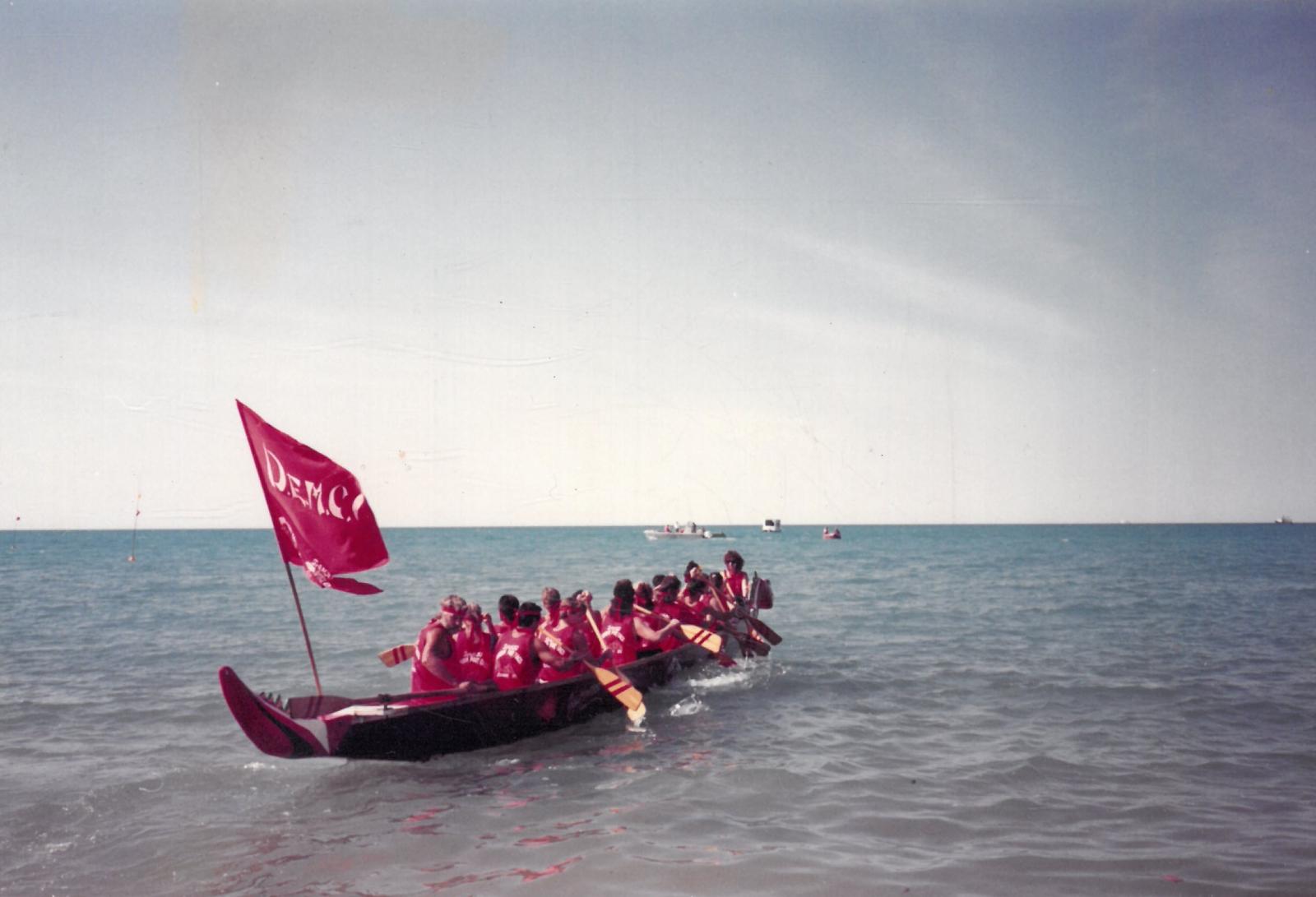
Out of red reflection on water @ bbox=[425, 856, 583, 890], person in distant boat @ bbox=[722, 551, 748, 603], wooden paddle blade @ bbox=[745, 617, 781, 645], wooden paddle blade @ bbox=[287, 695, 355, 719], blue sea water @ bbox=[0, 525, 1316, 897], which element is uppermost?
person in distant boat @ bbox=[722, 551, 748, 603]

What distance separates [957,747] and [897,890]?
4.82m

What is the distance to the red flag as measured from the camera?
9.12 m

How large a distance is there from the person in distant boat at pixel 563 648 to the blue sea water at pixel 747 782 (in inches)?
34.3

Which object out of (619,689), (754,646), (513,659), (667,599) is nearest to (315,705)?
(513,659)

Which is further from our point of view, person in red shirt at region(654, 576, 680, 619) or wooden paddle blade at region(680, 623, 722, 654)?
person in red shirt at region(654, 576, 680, 619)

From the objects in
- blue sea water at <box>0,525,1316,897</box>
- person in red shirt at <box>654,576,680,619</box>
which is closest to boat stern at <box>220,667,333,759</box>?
blue sea water at <box>0,525,1316,897</box>

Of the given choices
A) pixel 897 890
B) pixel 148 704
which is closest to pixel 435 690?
pixel 897 890

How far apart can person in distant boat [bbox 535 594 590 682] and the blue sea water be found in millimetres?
871

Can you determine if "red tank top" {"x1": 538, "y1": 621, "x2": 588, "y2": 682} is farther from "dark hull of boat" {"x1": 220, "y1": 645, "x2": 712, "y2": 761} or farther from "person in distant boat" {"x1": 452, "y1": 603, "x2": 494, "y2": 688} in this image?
"person in distant boat" {"x1": 452, "y1": 603, "x2": 494, "y2": 688}

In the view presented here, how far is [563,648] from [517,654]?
0.71 metres

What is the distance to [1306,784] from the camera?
9.32 metres

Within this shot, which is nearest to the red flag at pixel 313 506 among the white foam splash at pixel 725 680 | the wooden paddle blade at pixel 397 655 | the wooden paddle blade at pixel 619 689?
the wooden paddle blade at pixel 397 655

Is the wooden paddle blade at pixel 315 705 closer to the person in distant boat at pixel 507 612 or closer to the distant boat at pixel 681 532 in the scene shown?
the person in distant boat at pixel 507 612

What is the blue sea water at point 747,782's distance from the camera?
6906 millimetres
